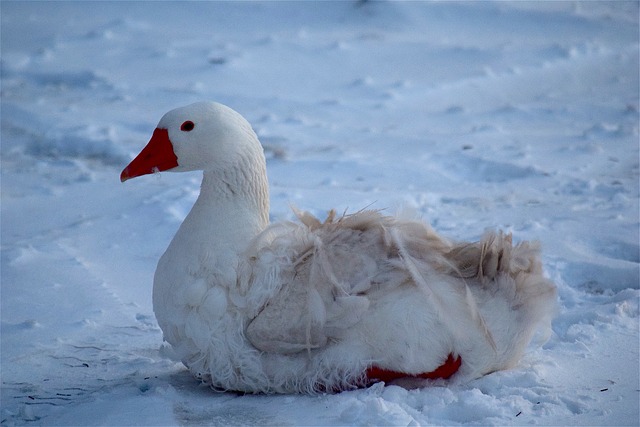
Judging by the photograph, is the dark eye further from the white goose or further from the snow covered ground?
the snow covered ground

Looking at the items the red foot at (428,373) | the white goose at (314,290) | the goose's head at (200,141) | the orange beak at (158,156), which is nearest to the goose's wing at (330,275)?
the white goose at (314,290)

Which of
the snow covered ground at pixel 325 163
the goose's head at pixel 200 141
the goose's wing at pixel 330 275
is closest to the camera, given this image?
Result: the goose's wing at pixel 330 275

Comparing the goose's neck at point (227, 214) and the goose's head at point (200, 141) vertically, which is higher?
the goose's head at point (200, 141)

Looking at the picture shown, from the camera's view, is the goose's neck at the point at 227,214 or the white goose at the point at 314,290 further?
the goose's neck at the point at 227,214

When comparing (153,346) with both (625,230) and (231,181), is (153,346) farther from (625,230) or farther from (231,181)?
(625,230)

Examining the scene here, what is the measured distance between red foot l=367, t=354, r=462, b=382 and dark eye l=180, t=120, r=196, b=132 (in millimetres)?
1190

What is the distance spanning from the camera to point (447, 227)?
4.93 m

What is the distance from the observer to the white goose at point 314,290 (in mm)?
2984

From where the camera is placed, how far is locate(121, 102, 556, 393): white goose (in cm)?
298

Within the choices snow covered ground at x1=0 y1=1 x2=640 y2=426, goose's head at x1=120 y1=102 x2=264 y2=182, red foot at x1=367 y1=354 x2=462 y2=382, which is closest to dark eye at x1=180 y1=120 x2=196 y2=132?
goose's head at x1=120 y1=102 x2=264 y2=182

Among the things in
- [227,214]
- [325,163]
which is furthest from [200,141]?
[325,163]

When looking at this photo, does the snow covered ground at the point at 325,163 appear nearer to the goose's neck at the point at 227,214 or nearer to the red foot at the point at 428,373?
the red foot at the point at 428,373

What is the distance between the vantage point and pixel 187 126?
3234 millimetres

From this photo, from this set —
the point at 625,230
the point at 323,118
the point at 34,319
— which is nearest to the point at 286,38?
the point at 323,118
